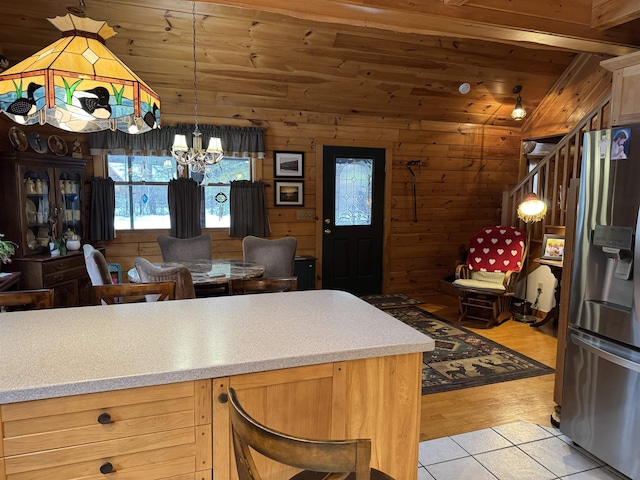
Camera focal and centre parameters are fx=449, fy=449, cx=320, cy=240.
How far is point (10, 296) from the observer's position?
194cm

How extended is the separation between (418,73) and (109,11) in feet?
10.5

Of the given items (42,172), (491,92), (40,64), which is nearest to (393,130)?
(491,92)

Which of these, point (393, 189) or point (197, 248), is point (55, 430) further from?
point (393, 189)

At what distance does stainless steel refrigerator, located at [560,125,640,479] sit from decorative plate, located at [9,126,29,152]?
14.5ft

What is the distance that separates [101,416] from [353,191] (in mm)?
4932

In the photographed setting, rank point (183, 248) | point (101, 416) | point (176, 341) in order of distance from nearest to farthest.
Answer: point (101, 416) → point (176, 341) → point (183, 248)

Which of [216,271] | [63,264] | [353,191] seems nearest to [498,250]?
[353,191]

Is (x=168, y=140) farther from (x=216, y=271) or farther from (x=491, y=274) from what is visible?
(x=491, y=274)

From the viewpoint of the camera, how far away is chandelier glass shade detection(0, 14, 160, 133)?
150cm

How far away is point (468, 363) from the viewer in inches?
147

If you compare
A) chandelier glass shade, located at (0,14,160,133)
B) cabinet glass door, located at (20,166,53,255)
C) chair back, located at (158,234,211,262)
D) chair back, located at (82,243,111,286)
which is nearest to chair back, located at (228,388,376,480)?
chandelier glass shade, located at (0,14,160,133)

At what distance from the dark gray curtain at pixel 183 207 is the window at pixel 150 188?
5.4 inches

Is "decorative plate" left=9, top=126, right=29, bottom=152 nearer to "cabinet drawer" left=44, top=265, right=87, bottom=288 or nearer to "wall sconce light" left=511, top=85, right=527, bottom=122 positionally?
"cabinet drawer" left=44, top=265, right=87, bottom=288

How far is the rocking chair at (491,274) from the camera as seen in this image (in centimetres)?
482
